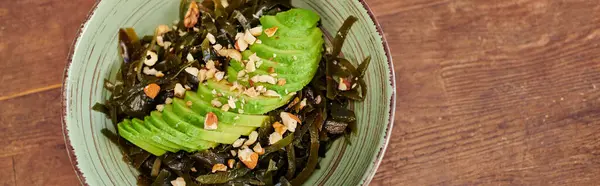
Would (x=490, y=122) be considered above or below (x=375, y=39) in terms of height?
above

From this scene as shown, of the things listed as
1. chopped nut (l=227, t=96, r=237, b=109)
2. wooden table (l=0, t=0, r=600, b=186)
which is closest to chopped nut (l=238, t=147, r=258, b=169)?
chopped nut (l=227, t=96, r=237, b=109)

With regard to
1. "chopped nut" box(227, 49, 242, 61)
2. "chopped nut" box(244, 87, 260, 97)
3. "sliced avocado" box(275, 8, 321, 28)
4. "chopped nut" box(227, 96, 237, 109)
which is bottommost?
"chopped nut" box(227, 96, 237, 109)

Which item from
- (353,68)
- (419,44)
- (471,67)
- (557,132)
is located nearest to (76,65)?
(353,68)

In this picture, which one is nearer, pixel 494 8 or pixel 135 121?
→ pixel 135 121

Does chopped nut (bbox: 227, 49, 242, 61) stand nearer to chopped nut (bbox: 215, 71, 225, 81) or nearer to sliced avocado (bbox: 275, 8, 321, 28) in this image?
chopped nut (bbox: 215, 71, 225, 81)

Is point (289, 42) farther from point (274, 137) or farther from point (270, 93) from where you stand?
point (274, 137)

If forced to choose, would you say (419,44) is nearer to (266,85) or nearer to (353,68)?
(353,68)
